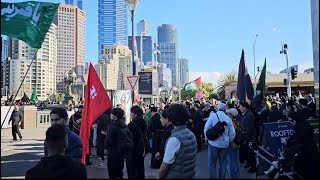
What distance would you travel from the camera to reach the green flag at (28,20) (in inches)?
214

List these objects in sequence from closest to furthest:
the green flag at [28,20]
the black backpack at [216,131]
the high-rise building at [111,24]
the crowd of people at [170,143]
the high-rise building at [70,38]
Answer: the crowd of people at [170,143] < the green flag at [28,20] < the black backpack at [216,131] < the high-rise building at [70,38] < the high-rise building at [111,24]

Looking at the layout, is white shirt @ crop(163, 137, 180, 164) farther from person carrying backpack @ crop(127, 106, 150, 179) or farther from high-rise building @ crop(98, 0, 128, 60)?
high-rise building @ crop(98, 0, 128, 60)

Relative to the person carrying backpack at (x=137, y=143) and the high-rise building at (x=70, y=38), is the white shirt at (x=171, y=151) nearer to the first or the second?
the person carrying backpack at (x=137, y=143)

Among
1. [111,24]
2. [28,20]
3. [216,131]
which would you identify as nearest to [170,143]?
[28,20]

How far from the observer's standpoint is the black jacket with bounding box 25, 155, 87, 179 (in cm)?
307

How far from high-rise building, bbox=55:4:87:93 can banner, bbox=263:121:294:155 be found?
305 ft

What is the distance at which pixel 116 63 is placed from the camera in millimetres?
72688

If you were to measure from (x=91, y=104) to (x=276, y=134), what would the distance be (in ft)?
12.9

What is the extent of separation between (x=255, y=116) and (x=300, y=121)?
4.09 meters

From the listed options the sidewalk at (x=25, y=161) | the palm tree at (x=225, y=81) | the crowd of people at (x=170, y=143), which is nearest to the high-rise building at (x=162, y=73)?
the palm tree at (x=225, y=81)

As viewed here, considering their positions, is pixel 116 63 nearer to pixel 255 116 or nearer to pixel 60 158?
pixel 255 116

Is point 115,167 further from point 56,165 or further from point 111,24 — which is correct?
point 111,24

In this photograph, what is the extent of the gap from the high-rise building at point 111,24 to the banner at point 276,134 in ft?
401

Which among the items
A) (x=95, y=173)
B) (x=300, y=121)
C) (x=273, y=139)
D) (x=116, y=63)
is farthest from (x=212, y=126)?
(x=116, y=63)
